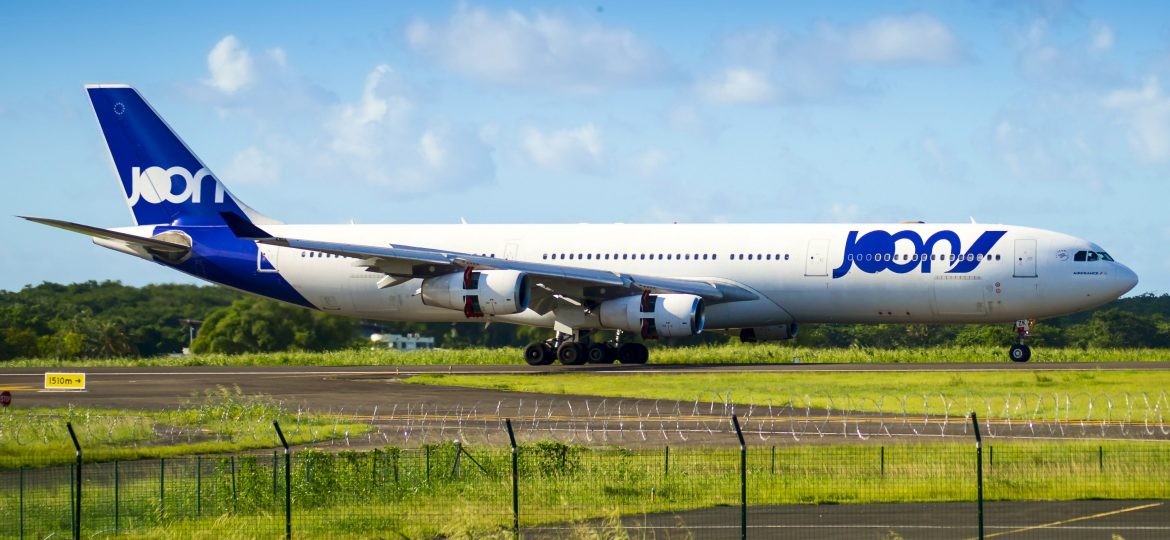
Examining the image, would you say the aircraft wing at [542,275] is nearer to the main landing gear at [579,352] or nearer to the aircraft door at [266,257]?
the main landing gear at [579,352]

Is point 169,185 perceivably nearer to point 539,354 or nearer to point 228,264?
point 228,264

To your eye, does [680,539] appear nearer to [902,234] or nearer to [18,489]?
[18,489]

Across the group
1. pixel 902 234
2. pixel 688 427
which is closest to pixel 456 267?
pixel 902 234

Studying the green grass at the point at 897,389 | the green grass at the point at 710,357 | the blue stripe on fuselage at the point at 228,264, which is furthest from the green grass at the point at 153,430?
the green grass at the point at 710,357

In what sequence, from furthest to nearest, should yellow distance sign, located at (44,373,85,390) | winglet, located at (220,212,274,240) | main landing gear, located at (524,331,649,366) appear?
main landing gear, located at (524,331,649,366)
winglet, located at (220,212,274,240)
yellow distance sign, located at (44,373,85,390)

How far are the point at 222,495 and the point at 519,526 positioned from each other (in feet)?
16.6

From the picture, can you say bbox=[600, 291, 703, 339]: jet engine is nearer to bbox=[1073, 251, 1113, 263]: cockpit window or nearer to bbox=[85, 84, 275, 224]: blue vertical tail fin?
bbox=[1073, 251, 1113, 263]: cockpit window

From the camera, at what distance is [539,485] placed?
2359cm

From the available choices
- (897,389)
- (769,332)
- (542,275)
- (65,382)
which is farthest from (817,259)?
(65,382)

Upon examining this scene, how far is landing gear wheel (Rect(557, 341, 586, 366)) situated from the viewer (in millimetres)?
49969

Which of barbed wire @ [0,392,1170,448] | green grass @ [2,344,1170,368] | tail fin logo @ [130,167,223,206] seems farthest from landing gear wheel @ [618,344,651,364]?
tail fin logo @ [130,167,223,206]

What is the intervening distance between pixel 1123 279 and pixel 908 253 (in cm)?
670

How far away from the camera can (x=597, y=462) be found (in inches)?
1000

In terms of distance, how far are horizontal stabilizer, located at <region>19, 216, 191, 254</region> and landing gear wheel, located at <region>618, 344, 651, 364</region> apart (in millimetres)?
16709
